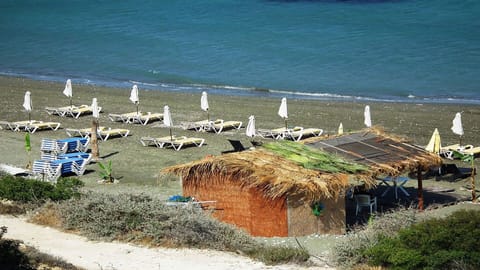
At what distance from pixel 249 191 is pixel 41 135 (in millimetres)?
12317

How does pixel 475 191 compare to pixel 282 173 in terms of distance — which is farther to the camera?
pixel 475 191

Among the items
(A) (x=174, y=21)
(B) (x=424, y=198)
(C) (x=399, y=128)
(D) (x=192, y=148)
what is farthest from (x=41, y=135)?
(A) (x=174, y=21)

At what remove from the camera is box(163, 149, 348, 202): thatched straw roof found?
61.5ft

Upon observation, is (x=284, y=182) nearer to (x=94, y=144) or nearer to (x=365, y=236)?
(x=365, y=236)

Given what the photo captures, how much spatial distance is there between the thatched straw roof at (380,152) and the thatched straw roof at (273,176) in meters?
1.30

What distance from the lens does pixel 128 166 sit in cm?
2558

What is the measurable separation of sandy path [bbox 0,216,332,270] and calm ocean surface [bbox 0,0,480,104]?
22029 mm

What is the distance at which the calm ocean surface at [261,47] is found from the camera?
142 feet

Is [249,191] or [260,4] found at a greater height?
[260,4]

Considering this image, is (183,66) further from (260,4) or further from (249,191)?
(249,191)

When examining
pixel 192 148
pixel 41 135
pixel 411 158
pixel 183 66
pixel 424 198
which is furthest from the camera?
pixel 183 66

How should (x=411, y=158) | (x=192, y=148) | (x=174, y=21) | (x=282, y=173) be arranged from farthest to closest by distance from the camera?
1. (x=174, y=21)
2. (x=192, y=148)
3. (x=411, y=158)
4. (x=282, y=173)

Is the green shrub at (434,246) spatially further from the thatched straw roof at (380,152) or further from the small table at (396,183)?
the small table at (396,183)

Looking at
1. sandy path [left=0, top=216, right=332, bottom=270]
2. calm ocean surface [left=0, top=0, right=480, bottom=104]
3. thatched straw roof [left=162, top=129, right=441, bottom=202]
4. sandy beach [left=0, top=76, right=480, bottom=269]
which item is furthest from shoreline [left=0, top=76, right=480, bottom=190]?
sandy path [left=0, top=216, right=332, bottom=270]
